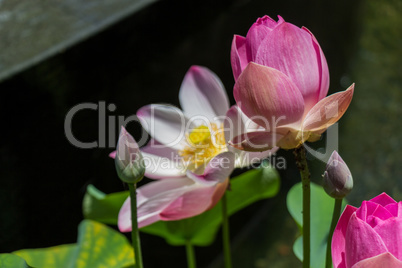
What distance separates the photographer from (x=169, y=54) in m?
0.87

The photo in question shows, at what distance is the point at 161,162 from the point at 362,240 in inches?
9.2

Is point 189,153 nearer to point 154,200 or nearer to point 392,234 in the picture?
point 154,200

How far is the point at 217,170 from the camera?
16.6 inches

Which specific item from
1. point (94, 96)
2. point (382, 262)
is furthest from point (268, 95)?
point (94, 96)

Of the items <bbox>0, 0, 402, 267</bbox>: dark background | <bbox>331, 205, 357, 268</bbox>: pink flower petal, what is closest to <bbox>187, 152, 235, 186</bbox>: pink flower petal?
<bbox>331, 205, 357, 268</bbox>: pink flower petal

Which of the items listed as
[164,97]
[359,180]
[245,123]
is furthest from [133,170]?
[359,180]

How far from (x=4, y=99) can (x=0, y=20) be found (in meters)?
0.17

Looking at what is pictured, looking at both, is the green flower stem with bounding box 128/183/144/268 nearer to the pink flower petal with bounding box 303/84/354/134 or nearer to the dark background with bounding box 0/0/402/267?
the pink flower petal with bounding box 303/84/354/134

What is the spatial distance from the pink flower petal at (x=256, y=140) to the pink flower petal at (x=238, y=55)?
40mm

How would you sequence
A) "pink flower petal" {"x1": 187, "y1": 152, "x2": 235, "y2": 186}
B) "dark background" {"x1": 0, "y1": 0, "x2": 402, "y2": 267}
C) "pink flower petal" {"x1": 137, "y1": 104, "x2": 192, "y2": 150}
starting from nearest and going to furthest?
1. "pink flower petal" {"x1": 187, "y1": 152, "x2": 235, "y2": 186}
2. "pink flower petal" {"x1": 137, "y1": 104, "x2": 192, "y2": 150}
3. "dark background" {"x1": 0, "y1": 0, "x2": 402, "y2": 267}

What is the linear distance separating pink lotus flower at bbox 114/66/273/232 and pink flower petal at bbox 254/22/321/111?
0.26 ft

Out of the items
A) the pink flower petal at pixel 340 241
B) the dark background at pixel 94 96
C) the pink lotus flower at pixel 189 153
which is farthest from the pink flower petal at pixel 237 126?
the dark background at pixel 94 96

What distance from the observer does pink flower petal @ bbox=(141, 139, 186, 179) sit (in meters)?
0.49

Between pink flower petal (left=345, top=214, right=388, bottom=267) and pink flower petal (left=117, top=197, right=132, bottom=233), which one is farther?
pink flower petal (left=117, top=197, right=132, bottom=233)
